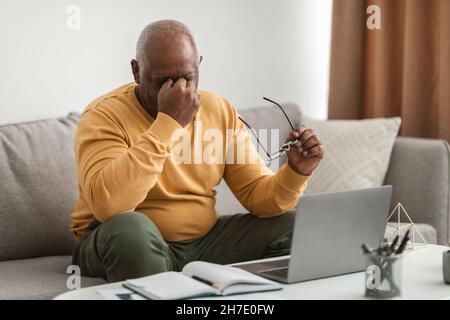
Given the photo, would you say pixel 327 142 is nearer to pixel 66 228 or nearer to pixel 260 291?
pixel 66 228

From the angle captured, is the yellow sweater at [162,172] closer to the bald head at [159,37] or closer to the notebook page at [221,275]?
the bald head at [159,37]

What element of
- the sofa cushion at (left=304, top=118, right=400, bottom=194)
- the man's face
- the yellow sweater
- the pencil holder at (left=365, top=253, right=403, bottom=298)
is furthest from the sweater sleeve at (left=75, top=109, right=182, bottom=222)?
the sofa cushion at (left=304, top=118, right=400, bottom=194)

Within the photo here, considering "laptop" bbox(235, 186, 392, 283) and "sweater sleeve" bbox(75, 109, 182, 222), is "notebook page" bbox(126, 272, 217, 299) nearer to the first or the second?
"laptop" bbox(235, 186, 392, 283)

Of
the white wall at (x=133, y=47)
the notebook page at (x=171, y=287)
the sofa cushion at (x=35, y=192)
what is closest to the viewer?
the notebook page at (x=171, y=287)

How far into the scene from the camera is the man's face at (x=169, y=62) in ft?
6.79

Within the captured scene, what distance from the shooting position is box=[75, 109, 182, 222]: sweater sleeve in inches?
75.9

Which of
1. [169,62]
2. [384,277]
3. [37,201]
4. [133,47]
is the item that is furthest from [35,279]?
[133,47]

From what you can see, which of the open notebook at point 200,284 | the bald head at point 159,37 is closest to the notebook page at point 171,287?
the open notebook at point 200,284

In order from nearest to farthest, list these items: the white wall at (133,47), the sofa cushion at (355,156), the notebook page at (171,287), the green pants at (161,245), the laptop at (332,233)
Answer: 1. the notebook page at (171,287)
2. the laptop at (332,233)
3. the green pants at (161,245)
4. the white wall at (133,47)
5. the sofa cushion at (355,156)

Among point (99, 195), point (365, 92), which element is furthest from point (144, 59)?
point (365, 92)

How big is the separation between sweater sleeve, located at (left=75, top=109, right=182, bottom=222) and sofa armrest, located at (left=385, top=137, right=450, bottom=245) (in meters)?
1.19

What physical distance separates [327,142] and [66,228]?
3.57ft

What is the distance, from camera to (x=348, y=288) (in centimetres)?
167

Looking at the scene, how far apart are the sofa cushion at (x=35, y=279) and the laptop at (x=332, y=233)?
0.51 meters
